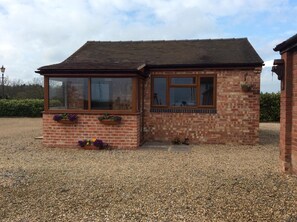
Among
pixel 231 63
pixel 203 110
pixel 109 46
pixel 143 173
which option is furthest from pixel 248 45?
pixel 143 173

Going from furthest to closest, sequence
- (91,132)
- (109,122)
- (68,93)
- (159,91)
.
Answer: (159,91)
(68,93)
(91,132)
(109,122)

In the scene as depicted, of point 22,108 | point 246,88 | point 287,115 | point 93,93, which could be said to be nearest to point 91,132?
point 93,93

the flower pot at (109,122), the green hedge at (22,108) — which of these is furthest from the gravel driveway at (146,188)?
the green hedge at (22,108)

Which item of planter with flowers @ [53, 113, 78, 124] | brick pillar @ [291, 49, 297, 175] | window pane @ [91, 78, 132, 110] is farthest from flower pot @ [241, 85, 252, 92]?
planter with flowers @ [53, 113, 78, 124]

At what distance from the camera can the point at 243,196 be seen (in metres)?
4.94

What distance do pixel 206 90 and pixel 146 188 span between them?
6649 millimetres

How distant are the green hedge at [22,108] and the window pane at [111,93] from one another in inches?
727

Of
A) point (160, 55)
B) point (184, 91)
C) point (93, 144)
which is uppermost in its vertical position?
point (160, 55)

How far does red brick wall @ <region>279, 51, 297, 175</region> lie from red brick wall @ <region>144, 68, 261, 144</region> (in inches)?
180

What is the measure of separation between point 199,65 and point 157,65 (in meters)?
1.47

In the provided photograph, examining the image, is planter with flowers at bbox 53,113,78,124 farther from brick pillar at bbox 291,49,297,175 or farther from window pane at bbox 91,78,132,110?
brick pillar at bbox 291,49,297,175

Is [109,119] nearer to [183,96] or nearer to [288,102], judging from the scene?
[183,96]

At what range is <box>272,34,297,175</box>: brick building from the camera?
20.5ft

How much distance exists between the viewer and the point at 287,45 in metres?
6.21
